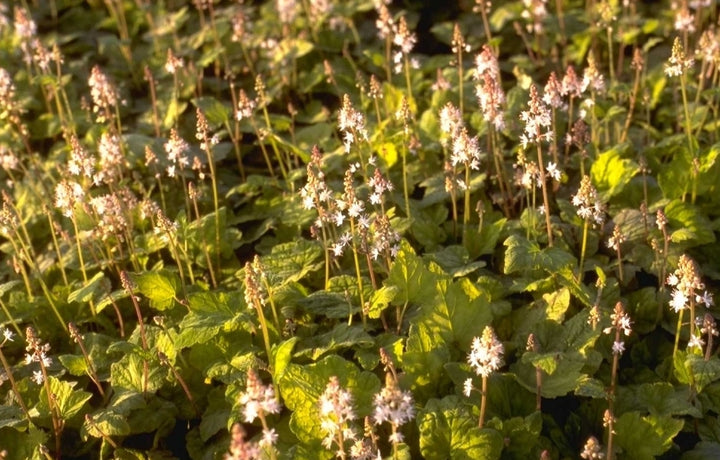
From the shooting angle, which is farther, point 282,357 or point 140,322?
point 140,322

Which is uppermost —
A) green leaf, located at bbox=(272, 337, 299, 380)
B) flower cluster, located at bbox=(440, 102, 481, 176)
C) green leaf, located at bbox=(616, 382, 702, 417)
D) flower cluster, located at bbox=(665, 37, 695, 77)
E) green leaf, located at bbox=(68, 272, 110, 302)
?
flower cluster, located at bbox=(665, 37, 695, 77)

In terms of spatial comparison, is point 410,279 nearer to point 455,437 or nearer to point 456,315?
point 456,315

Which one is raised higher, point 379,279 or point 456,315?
point 456,315

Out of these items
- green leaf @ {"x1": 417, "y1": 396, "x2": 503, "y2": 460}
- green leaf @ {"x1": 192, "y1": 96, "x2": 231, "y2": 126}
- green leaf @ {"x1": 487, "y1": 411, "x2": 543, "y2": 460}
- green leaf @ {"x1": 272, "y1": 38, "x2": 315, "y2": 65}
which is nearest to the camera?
green leaf @ {"x1": 417, "y1": 396, "x2": 503, "y2": 460}

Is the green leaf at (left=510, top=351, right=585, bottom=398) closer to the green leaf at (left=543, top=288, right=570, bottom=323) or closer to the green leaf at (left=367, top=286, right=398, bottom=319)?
the green leaf at (left=543, top=288, right=570, bottom=323)

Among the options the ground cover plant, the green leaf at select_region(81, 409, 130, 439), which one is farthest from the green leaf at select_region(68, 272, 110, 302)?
the green leaf at select_region(81, 409, 130, 439)

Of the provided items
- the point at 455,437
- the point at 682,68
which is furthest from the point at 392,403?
the point at 682,68

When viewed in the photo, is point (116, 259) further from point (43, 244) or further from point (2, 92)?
point (2, 92)
